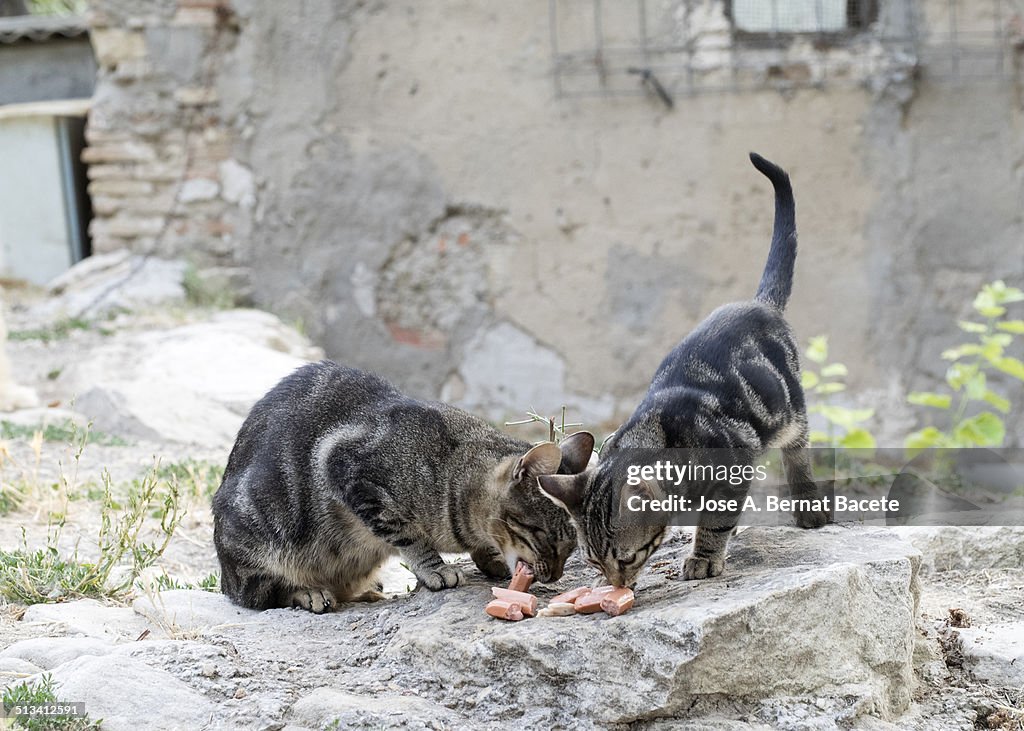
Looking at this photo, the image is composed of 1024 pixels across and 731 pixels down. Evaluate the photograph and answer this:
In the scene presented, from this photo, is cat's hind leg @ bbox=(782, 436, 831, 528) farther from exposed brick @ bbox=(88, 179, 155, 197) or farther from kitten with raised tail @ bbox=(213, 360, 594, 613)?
exposed brick @ bbox=(88, 179, 155, 197)

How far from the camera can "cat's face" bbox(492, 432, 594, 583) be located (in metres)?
3.43

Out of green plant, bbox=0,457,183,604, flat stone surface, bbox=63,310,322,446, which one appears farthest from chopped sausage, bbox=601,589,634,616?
flat stone surface, bbox=63,310,322,446

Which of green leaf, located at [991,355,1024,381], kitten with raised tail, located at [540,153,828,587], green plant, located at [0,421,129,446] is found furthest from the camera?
green leaf, located at [991,355,1024,381]

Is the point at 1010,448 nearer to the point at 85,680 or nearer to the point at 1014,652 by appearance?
the point at 1014,652

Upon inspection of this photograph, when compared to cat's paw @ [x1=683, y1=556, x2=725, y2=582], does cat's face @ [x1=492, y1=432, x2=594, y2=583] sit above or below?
above

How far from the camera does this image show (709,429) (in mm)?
3367

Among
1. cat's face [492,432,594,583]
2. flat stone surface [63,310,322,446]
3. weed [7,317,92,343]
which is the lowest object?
flat stone surface [63,310,322,446]

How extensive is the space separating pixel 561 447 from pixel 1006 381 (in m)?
6.48

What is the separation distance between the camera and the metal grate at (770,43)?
338 inches

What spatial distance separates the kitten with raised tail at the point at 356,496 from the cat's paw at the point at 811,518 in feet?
3.21

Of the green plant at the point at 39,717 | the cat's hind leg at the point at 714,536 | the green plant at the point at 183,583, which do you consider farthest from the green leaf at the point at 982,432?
the green plant at the point at 39,717

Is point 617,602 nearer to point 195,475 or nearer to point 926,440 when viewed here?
point 195,475

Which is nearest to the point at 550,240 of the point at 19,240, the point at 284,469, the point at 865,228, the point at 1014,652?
the point at 865,228

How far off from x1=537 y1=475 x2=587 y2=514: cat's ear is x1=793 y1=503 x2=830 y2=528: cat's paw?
1083 mm
